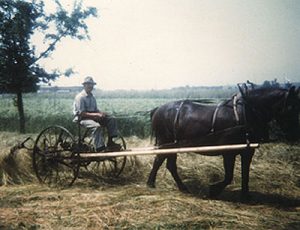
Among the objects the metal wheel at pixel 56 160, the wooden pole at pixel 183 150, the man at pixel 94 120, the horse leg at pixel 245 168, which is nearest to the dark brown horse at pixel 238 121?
the horse leg at pixel 245 168

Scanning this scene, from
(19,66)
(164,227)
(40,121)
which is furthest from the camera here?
(40,121)

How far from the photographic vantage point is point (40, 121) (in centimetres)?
1745

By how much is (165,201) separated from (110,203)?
0.95m

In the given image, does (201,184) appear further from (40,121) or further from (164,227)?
(40,121)

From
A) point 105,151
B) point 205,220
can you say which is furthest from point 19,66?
point 205,220

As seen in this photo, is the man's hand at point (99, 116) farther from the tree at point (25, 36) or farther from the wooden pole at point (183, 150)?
the tree at point (25, 36)

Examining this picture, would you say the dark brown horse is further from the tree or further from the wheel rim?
the tree

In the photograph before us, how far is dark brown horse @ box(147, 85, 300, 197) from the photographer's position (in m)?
5.63

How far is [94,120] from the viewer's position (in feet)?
23.0

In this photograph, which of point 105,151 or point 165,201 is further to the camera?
point 105,151

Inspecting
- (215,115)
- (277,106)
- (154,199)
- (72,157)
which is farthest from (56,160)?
(277,106)

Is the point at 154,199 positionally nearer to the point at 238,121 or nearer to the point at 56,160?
the point at 238,121

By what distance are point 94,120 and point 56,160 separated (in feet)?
3.88

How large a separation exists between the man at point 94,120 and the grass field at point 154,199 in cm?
93
